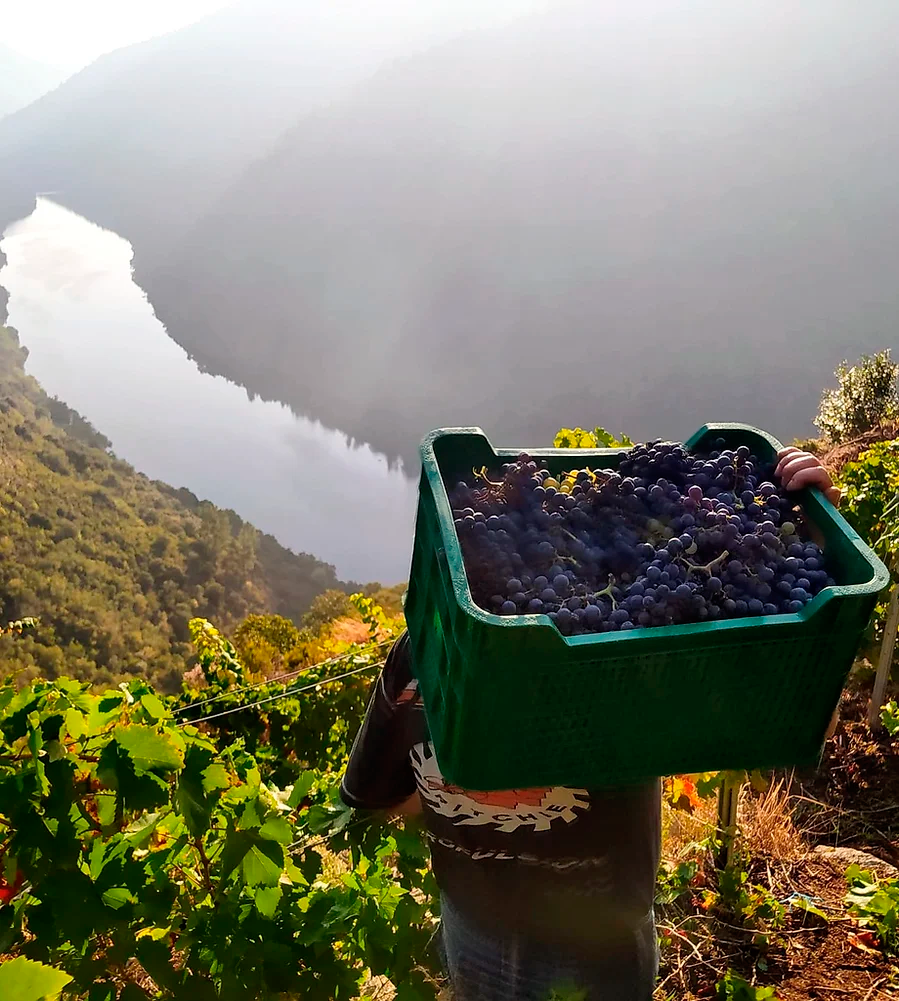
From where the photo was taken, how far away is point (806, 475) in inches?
39.3

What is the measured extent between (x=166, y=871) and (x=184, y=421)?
6704 cm

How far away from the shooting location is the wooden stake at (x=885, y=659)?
3.32 m

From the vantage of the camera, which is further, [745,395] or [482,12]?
[482,12]

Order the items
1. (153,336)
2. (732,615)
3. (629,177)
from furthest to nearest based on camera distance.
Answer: (153,336) → (629,177) → (732,615)

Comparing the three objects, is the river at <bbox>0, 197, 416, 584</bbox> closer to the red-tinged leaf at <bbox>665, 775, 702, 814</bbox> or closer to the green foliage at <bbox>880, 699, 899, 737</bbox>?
the green foliage at <bbox>880, 699, 899, 737</bbox>

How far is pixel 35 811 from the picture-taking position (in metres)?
1.10

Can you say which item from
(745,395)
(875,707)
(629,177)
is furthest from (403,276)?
(875,707)

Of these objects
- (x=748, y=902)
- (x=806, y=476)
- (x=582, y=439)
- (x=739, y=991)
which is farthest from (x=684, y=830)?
(x=806, y=476)

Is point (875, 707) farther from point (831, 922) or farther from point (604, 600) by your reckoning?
point (604, 600)

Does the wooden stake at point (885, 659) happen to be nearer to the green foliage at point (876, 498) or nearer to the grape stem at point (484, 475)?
the green foliage at point (876, 498)

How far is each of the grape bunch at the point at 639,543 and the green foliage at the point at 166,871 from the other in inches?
21.3

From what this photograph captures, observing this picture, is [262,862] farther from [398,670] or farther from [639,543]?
[639,543]

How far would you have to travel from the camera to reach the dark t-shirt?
3.82ft

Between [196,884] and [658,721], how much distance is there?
1.10 m
